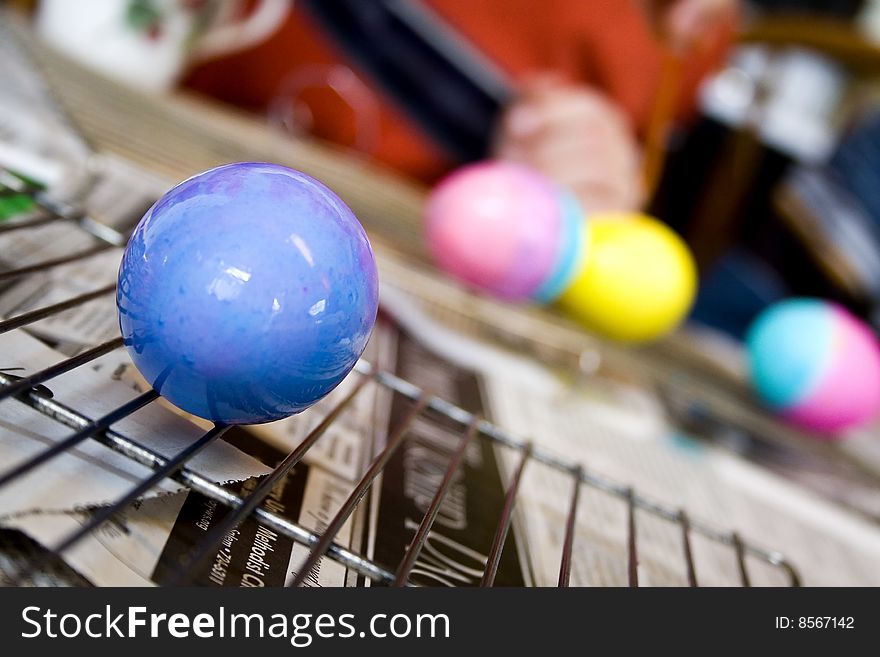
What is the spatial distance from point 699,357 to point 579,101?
1.73 feet

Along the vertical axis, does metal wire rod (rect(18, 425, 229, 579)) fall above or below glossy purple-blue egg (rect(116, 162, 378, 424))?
below

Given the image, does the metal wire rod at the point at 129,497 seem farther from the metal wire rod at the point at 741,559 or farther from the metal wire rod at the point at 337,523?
the metal wire rod at the point at 741,559

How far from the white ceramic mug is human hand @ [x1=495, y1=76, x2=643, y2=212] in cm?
52

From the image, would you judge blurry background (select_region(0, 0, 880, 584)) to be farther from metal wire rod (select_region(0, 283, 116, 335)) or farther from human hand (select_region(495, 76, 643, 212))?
metal wire rod (select_region(0, 283, 116, 335))

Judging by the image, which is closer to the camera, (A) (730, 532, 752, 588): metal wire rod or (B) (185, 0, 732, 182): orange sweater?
(A) (730, 532, 752, 588): metal wire rod

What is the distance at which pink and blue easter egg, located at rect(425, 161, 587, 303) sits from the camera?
0.70m

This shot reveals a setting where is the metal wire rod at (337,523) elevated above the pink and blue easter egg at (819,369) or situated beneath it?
situated beneath

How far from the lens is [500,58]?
57.8 inches

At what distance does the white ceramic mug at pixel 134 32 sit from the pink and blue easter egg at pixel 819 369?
0.79 metres

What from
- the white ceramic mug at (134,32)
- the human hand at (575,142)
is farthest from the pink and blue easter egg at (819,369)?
the white ceramic mug at (134,32)

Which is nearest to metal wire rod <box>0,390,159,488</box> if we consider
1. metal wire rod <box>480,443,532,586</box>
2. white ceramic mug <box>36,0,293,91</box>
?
metal wire rod <box>480,443,532,586</box>

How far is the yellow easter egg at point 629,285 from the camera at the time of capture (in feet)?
2.44

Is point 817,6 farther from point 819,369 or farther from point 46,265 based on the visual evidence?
point 46,265

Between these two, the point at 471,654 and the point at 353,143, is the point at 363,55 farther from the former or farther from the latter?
the point at 471,654
